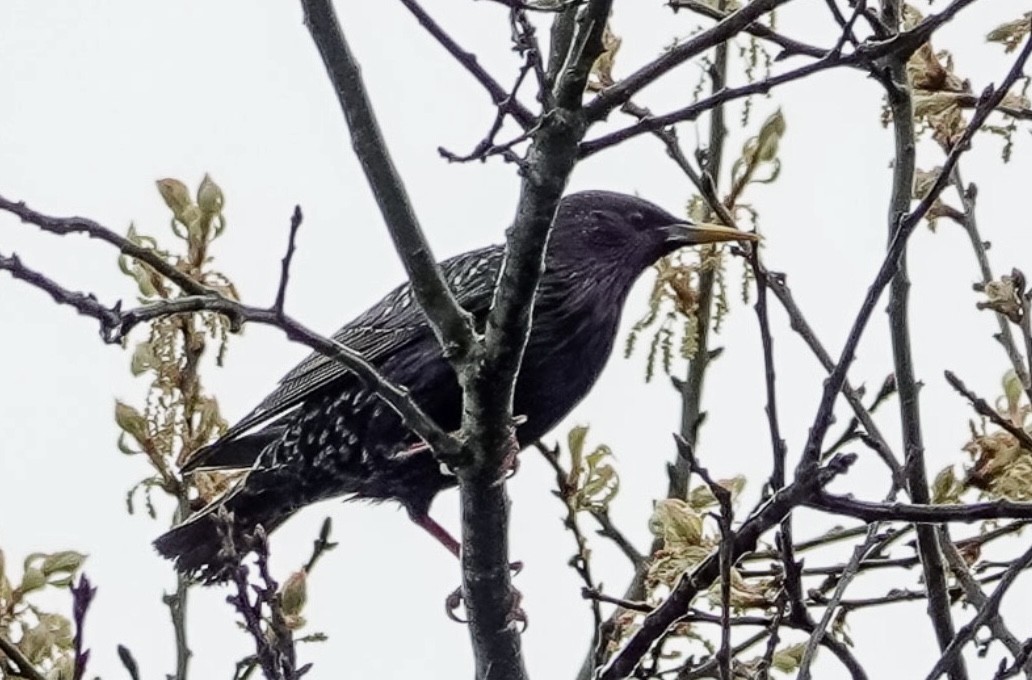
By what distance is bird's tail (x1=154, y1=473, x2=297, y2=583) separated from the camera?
398cm

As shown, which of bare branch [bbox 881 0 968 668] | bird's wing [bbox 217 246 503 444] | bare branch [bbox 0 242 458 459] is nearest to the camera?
bare branch [bbox 0 242 458 459]

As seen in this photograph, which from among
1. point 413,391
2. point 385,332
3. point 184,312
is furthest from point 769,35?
point 385,332

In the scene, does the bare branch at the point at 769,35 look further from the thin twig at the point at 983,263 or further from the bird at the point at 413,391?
the bird at the point at 413,391

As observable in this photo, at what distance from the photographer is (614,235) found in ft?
14.6

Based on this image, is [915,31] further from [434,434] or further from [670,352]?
[670,352]

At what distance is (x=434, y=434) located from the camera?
266 centimetres

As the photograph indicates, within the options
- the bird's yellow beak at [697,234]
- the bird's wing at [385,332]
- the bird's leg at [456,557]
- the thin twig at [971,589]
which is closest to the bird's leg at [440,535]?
the bird's leg at [456,557]

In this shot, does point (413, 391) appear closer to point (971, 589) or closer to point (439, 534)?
point (439, 534)

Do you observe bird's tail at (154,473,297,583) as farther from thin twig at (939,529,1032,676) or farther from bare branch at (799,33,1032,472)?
bare branch at (799,33,1032,472)

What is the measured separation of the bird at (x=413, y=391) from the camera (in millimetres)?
3920

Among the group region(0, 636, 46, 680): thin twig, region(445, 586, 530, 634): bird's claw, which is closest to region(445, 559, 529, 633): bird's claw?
region(445, 586, 530, 634): bird's claw

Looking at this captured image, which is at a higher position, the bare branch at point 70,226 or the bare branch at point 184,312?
the bare branch at point 70,226

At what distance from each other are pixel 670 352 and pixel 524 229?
1083 mm

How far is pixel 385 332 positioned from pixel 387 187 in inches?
74.2
